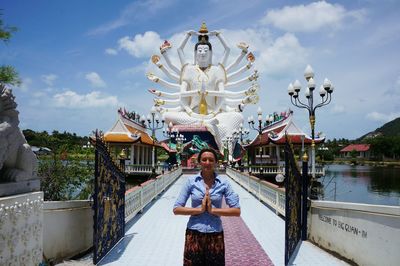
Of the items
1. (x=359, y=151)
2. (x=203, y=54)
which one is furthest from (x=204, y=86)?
(x=359, y=151)

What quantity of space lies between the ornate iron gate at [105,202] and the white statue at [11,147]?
3.20 feet

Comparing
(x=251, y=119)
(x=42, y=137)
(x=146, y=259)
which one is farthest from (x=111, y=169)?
(x=251, y=119)

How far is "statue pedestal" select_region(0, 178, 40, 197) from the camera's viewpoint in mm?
3879

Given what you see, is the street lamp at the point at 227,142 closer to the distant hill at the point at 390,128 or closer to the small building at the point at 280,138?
the small building at the point at 280,138

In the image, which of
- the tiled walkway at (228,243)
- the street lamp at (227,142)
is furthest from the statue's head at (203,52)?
the tiled walkway at (228,243)

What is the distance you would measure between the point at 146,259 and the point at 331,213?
2.95 meters

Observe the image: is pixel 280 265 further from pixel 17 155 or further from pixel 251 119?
pixel 251 119

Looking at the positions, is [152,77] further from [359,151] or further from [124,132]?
[359,151]

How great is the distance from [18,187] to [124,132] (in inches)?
1076

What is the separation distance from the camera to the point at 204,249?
333 cm

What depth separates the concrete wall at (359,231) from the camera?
14.7 ft

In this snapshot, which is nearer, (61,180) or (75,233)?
(75,233)

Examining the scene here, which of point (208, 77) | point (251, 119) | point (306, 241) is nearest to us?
point (306, 241)

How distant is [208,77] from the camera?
38281 mm
